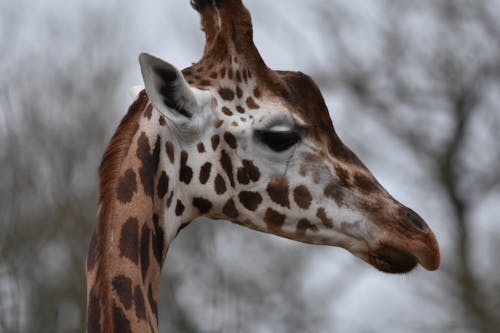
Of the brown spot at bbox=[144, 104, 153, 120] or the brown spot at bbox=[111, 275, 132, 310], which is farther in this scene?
the brown spot at bbox=[144, 104, 153, 120]

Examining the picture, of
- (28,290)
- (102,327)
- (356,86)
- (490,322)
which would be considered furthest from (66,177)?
(356,86)

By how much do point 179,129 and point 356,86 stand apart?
17.5 metres

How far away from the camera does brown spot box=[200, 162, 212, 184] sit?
237 inches

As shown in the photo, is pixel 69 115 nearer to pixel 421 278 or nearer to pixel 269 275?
pixel 269 275

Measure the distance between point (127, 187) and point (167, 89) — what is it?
0.49 metres

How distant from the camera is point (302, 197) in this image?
6.11m

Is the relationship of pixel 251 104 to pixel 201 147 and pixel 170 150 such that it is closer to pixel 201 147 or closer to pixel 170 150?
pixel 201 147

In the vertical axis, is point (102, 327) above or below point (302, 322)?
above

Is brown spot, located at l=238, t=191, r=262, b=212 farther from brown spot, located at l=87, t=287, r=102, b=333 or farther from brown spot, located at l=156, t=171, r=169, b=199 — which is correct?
brown spot, located at l=87, t=287, r=102, b=333

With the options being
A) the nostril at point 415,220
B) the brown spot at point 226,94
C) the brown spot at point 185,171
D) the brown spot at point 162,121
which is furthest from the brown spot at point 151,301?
the nostril at point 415,220

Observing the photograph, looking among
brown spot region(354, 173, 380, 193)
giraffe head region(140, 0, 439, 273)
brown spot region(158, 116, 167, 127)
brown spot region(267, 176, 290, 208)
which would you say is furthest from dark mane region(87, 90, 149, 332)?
brown spot region(354, 173, 380, 193)

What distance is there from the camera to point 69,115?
1709 cm

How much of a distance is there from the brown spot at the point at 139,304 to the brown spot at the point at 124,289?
35mm

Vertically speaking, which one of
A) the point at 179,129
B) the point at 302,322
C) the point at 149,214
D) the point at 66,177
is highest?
the point at 179,129
